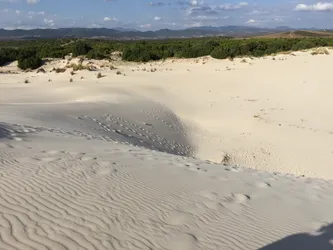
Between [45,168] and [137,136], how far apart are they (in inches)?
242

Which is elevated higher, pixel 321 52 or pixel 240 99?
pixel 321 52

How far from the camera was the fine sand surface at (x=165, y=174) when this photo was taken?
13.9 ft

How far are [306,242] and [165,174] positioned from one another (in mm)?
2656

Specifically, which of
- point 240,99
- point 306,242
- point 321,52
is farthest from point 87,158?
point 321,52

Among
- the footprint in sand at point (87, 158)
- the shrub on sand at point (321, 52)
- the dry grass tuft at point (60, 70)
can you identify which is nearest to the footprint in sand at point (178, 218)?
the footprint in sand at point (87, 158)

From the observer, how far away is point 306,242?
462 cm

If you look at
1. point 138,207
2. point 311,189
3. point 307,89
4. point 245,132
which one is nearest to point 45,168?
point 138,207

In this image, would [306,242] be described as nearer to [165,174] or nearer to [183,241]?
[183,241]

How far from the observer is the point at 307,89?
66.8 ft

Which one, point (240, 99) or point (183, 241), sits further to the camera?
point (240, 99)

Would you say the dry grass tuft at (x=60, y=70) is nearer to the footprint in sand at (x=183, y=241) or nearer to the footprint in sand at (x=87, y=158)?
the footprint in sand at (x=87, y=158)

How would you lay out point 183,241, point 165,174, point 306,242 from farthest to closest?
1. point 165,174
2. point 306,242
3. point 183,241

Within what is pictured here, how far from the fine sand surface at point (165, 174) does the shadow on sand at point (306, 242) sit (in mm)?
14

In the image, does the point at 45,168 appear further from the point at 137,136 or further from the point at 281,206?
the point at 137,136
